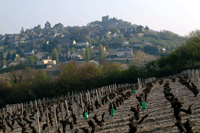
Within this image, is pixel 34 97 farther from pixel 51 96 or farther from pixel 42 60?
pixel 42 60

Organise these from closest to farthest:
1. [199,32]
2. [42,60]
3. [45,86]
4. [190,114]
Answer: [190,114] → [45,86] → [199,32] → [42,60]

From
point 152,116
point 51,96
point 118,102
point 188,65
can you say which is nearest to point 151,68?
point 188,65

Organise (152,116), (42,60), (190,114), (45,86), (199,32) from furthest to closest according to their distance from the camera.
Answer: (42,60) < (199,32) < (45,86) < (152,116) < (190,114)

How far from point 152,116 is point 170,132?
3384 millimetres

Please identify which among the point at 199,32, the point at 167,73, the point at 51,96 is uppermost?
the point at 199,32

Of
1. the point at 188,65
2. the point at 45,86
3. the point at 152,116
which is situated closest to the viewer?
the point at 152,116

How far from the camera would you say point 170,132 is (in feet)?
31.2

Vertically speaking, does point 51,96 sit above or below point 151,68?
below

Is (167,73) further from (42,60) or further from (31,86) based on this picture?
(42,60)

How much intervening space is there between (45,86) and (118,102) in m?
31.8

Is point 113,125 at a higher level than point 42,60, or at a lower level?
lower

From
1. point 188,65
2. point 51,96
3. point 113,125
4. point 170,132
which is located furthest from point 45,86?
point 170,132

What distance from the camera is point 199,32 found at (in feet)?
207

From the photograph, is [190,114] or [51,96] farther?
[51,96]
